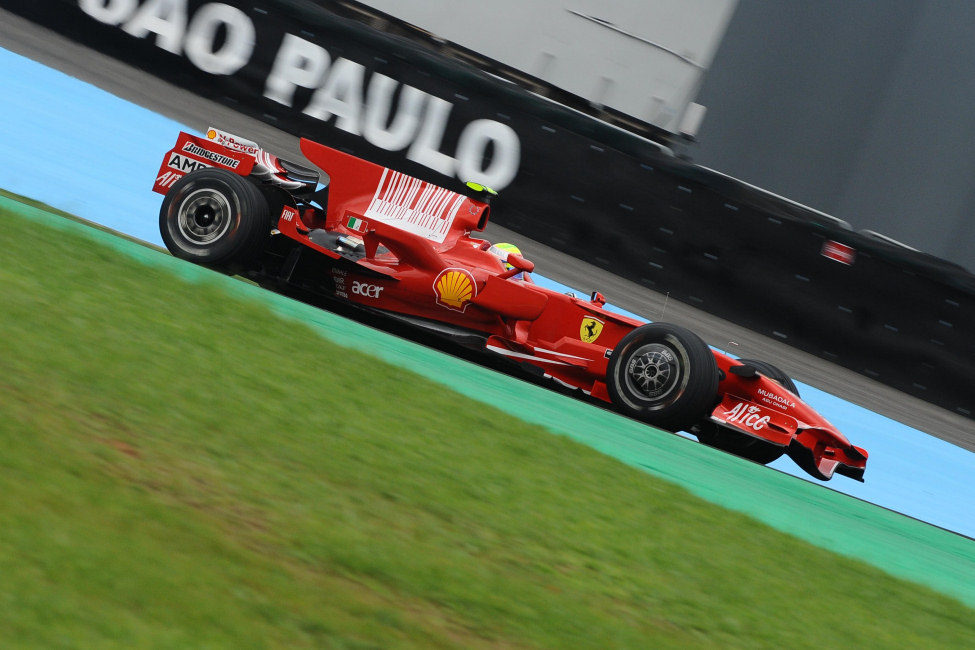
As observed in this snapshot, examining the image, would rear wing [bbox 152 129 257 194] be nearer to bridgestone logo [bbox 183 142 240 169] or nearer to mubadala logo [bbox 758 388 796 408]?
bridgestone logo [bbox 183 142 240 169]

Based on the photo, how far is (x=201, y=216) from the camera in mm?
7836

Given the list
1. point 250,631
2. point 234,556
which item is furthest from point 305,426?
point 250,631

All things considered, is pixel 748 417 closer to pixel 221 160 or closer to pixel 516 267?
pixel 516 267

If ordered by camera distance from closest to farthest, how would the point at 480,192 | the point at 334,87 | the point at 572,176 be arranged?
the point at 480,192, the point at 572,176, the point at 334,87

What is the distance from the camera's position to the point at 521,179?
34.0 ft

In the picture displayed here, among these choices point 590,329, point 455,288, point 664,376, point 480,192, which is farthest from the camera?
point 480,192

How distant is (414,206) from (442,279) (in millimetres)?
621

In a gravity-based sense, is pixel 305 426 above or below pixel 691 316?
below

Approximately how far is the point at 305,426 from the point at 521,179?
249 inches

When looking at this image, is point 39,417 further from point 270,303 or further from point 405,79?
point 405,79

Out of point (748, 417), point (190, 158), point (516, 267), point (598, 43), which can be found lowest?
point (748, 417)

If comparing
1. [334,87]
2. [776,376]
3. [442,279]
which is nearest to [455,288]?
[442,279]

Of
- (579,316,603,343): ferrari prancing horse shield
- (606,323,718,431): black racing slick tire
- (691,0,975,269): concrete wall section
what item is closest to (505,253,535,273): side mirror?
(579,316,603,343): ferrari prancing horse shield

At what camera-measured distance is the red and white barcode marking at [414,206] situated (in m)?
7.81
